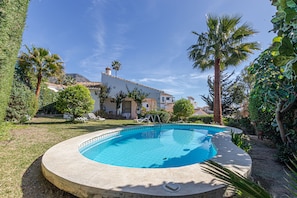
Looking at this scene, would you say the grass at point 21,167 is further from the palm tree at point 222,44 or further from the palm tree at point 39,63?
the palm tree at point 222,44

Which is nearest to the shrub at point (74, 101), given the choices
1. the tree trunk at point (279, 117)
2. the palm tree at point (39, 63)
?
the palm tree at point (39, 63)

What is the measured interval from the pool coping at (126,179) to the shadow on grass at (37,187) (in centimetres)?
18

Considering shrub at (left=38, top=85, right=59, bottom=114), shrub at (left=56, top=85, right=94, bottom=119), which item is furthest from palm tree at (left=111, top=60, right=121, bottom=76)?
shrub at (left=56, top=85, right=94, bottom=119)

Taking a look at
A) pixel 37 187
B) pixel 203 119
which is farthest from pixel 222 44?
pixel 37 187

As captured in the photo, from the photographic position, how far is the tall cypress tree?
571 cm

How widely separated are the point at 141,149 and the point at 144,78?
28.8m

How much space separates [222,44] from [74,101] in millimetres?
14915

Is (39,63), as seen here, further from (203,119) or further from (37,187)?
(203,119)

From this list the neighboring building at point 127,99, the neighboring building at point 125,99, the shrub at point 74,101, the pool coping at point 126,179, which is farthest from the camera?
the neighboring building at point 127,99

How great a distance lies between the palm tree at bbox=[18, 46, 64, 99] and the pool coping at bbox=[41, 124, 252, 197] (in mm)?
13493

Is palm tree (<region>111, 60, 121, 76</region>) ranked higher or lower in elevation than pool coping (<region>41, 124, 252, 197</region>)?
higher

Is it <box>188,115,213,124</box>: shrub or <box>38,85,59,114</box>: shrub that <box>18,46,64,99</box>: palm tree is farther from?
<box>188,115,213,124</box>: shrub

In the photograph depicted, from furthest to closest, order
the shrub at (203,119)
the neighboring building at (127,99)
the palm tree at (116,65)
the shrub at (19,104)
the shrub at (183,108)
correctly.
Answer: the palm tree at (116,65)
the neighboring building at (127,99)
the shrub at (203,119)
the shrub at (183,108)
the shrub at (19,104)

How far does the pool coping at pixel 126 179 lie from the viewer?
9.52 feet
